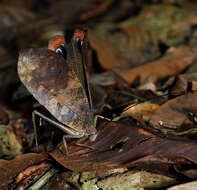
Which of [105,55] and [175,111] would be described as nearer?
[175,111]

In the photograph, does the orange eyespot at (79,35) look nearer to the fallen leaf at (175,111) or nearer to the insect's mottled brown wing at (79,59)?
the insect's mottled brown wing at (79,59)

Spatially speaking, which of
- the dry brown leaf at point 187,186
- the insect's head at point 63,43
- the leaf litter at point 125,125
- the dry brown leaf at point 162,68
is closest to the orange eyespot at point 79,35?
the insect's head at point 63,43

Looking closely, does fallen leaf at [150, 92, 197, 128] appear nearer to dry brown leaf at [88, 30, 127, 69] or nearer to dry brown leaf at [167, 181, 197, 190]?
dry brown leaf at [167, 181, 197, 190]

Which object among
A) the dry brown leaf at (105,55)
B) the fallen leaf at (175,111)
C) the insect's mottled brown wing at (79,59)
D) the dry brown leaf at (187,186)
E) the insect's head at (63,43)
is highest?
the insect's head at (63,43)

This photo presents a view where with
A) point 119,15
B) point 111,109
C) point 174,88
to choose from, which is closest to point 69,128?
point 111,109

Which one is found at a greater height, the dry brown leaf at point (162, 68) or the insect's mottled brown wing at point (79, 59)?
the insect's mottled brown wing at point (79, 59)

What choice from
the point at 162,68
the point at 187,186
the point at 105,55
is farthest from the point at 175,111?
the point at 105,55

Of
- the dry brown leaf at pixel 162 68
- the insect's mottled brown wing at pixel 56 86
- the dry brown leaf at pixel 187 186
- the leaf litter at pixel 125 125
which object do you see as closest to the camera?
the dry brown leaf at pixel 187 186

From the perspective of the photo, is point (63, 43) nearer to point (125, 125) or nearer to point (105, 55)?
point (125, 125)
